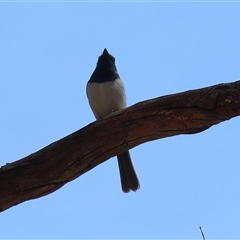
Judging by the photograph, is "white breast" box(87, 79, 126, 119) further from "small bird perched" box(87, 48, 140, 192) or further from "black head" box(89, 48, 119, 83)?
"black head" box(89, 48, 119, 83)

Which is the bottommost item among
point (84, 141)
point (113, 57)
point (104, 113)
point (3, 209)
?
point (3, 209)

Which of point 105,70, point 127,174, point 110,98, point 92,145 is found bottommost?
point 92,145

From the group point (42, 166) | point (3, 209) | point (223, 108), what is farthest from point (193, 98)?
point (3, 209)

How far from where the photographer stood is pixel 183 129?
13.4ft

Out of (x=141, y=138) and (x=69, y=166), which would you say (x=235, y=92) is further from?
(x=69, y=166)

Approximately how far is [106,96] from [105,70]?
1.73 feet

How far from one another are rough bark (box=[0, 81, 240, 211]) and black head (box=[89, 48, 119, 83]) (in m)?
2.15

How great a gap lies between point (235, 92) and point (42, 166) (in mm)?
1703

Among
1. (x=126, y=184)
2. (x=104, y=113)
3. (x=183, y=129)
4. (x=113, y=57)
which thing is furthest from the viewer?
(x=113, y=57)

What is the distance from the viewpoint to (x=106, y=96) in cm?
618

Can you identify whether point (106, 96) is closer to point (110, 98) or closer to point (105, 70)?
point (110, 98)

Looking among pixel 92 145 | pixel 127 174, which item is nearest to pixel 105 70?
pixel 127 174

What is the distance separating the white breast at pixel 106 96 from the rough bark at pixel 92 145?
6.17 ft

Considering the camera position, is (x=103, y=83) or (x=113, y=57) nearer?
(x=103, y=83)
